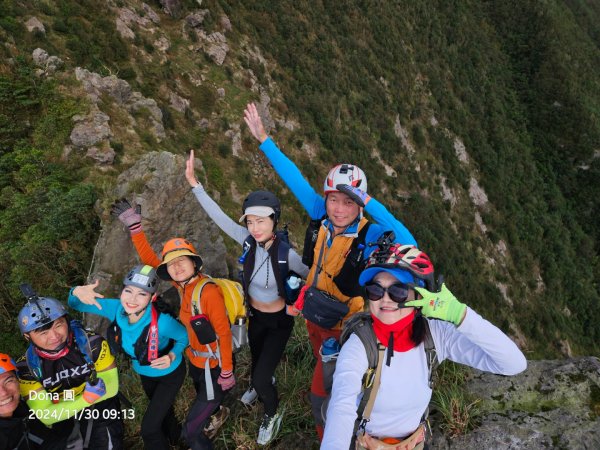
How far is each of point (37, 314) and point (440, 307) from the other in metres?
3.74

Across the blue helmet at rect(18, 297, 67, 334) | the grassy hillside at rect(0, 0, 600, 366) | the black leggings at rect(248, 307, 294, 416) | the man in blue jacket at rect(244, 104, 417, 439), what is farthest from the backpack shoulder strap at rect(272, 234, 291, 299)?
the grassy hillside at rect(0, 0, 600, 366)

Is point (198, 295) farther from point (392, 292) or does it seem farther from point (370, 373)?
point (392, 292)

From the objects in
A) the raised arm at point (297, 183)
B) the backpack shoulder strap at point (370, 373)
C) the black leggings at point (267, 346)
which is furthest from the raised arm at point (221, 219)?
the backpack shoulder strap at point (370, 373)

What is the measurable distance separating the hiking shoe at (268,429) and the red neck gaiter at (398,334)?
8.33 feet

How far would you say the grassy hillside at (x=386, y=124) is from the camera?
9.99 metres

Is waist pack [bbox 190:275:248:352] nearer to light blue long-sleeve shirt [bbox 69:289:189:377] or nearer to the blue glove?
light blue long-sleeve shirt [bbox 69:289:189:377]

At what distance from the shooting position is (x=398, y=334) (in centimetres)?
275

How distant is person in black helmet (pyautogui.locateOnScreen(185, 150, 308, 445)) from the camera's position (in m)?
4.28

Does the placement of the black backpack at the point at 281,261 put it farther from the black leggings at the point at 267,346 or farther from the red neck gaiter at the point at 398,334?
the red neck gaiter at the point at 398,334

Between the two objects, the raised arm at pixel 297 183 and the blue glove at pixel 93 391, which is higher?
the raised arm at pixel 297 183

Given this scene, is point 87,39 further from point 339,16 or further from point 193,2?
point 339,16

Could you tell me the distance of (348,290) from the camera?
4.16 metres

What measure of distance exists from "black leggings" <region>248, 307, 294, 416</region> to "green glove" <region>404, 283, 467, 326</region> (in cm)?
243

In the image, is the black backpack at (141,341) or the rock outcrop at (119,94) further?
the rock outcrop at (119,94)
